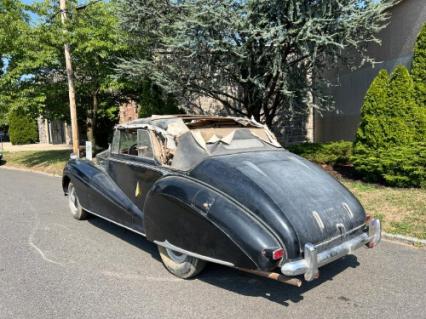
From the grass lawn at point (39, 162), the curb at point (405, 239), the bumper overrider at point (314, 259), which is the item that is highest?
the bumper overrider at point (314, 259)

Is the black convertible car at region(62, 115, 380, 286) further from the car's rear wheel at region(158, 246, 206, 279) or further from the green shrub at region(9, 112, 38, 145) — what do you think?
the green shrub at region(9, 112, 38, 145)

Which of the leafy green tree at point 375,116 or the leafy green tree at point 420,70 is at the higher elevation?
the leafy green tree at point 420,70

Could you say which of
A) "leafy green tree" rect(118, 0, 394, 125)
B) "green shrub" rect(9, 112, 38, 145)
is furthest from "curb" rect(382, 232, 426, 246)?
"green shrub" rect(9, 112, 38, 145)

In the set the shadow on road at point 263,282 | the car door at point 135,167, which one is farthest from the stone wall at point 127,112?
the shadow on road at point 263,282

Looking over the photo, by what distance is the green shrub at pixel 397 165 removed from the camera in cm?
715

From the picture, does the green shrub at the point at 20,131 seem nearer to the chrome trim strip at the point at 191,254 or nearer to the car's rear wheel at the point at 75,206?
the car's rear wheel at the point at 75,206

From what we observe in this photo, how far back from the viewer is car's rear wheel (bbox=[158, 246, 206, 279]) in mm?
4010

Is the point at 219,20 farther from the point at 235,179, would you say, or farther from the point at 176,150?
the point at 235,179

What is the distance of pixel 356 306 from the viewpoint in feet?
11.5

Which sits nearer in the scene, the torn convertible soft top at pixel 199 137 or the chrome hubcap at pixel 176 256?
the chrome hubcap at pixel 176 256

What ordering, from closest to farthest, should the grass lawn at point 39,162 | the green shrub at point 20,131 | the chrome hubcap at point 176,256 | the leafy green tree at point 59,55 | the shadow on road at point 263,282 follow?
the shadow on road at point 263,282 → the chrome hubcap at point 176,256 → the leafy green tree at point 59,55 → the grass lawn at point 39,162 → the green shrub at point 20,131

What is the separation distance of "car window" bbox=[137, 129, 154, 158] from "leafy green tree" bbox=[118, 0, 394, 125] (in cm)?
408

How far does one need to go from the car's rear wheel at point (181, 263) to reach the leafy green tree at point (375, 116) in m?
5.56

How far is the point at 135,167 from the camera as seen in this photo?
483cm
